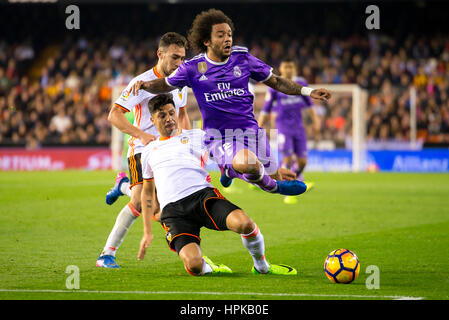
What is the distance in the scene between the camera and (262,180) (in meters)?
7.11

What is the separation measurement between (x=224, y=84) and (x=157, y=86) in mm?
665

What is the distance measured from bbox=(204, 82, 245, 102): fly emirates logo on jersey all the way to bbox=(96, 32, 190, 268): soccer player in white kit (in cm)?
56

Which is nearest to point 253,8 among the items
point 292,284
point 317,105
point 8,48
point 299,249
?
point 317,105

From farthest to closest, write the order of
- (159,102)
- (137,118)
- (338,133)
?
(338,133) < (137,118) < (159,102)

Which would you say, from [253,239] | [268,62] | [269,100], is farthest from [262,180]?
[268,62]

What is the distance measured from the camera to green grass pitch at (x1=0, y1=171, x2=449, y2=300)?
5.65 meters

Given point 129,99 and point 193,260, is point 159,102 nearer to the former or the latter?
point 129,99

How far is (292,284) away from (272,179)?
62.1 inches

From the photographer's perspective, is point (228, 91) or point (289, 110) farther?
point (289, 110)

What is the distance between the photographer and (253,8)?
1256 inches

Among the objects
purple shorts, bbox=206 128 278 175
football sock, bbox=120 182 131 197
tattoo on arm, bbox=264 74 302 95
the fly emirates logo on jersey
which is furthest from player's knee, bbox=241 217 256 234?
football sock, bbox=120 182 131 197

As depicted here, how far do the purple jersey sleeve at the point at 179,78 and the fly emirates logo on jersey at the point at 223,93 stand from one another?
27 cm

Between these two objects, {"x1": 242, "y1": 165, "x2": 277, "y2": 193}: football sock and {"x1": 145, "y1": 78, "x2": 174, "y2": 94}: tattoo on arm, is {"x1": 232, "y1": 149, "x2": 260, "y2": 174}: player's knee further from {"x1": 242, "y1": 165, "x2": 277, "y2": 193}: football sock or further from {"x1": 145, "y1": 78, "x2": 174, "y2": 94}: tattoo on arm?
{"x1": 145, "y1": 78, "x2": 174, "y2": 94}: tattoo on arm

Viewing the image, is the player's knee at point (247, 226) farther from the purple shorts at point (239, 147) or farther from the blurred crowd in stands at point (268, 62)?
the blurred crowd in stands at point (268, 62)
